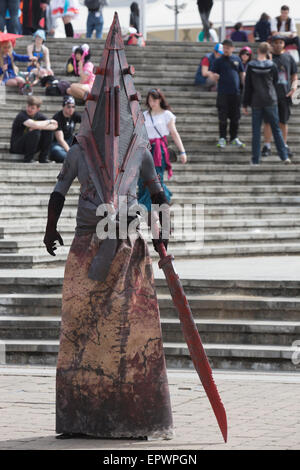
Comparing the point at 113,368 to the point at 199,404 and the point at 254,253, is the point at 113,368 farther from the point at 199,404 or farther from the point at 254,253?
the point at 254,253

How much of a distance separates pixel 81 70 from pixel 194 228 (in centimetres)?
562

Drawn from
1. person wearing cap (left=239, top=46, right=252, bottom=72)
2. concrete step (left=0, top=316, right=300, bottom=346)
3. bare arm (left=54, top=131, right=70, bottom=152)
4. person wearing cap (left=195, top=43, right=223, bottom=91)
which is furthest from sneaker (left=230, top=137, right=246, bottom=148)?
concrete step (left=0, top=316, right=300, bottom=346)

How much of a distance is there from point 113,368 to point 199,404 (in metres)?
1.43

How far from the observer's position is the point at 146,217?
7230mm

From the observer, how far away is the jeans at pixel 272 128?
16.9 m

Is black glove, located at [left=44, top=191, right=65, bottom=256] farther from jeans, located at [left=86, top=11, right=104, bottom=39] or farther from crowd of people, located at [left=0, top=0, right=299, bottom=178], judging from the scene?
jeans, located at [left=86, top=11, right=104, bottom=39]

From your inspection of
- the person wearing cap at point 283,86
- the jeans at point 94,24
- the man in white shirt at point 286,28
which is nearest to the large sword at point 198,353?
the person wearing cap at point 283,86

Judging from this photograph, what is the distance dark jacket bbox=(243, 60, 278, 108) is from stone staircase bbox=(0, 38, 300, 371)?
0.93 m

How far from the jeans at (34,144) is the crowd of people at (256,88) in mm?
3091

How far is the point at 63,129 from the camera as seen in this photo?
642 inches

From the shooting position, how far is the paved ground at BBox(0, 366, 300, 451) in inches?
251

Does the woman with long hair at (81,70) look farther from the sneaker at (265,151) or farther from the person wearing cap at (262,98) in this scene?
the sneaker at (265,151)

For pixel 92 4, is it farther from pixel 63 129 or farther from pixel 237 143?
pixel 63 129

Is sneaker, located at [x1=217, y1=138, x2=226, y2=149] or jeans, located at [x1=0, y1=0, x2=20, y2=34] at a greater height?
jeans, located at [x1=0, y1=0, x2=20, y2=34]
